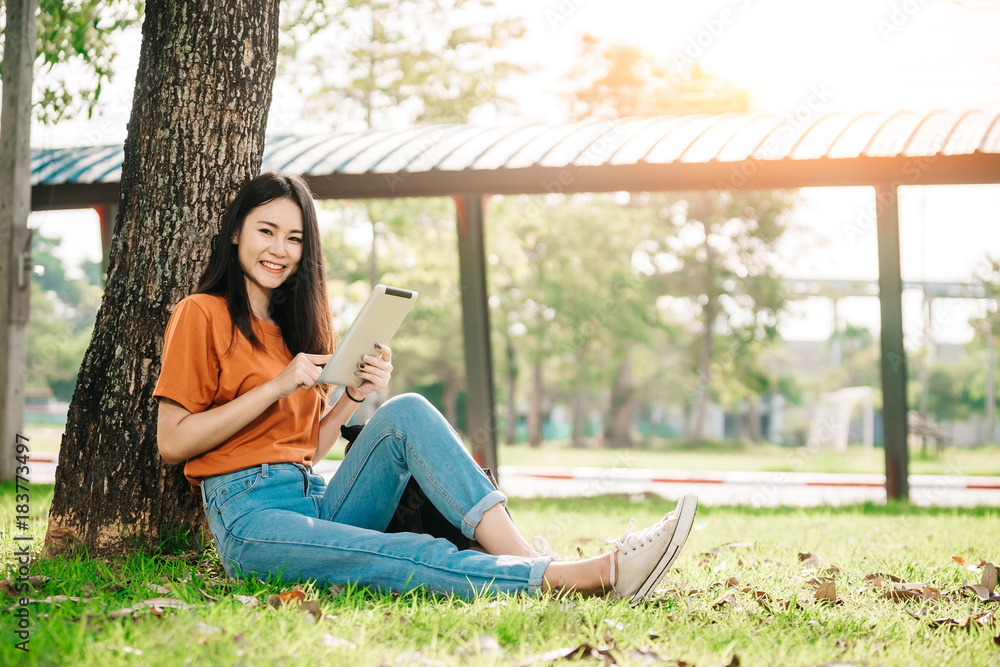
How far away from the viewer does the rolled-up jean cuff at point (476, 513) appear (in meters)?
2.54

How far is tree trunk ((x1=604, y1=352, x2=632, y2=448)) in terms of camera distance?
82.8 ft

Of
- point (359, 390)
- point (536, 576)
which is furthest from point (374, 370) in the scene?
point (536, 576)

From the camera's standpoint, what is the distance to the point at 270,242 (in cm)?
276

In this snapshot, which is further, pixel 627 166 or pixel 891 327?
pixel 891 327

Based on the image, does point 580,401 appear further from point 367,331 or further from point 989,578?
point 367,331

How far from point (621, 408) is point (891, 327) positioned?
63.5 feet

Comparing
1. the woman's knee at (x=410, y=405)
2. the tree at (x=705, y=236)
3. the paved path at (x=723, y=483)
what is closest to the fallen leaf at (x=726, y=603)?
the woman's knee at (x=410, y=405)

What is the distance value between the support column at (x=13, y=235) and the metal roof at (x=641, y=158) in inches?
18.6

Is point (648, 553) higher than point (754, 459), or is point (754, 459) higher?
point (648, 553)

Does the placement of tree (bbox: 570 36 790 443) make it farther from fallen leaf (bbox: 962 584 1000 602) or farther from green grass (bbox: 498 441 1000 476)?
fallen leaf (bbox: 962 584 1000 602)

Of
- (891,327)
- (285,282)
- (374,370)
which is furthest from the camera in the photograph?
(891,327)

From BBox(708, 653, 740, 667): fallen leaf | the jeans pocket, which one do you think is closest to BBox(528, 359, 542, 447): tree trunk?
the jeans pocket

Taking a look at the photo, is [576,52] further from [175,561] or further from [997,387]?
[175,561]

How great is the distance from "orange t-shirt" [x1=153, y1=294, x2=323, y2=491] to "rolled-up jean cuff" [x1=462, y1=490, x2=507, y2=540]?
663 mm
